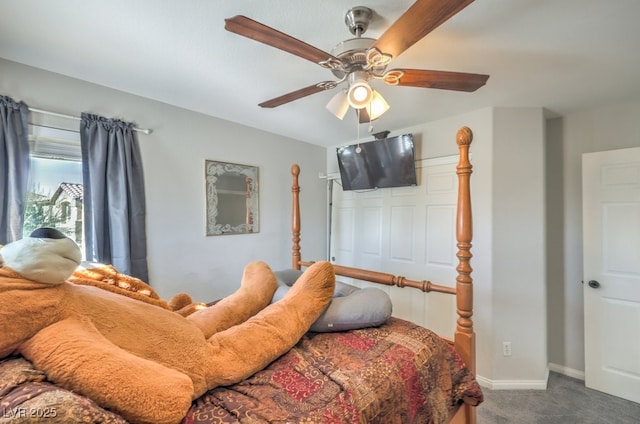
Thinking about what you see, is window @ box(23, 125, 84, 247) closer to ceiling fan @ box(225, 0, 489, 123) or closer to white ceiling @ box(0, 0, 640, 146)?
white ceiling @ box(0, 0, 640, 146)

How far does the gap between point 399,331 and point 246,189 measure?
2083 millimetres

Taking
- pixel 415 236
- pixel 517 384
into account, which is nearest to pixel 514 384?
pixel 517 384

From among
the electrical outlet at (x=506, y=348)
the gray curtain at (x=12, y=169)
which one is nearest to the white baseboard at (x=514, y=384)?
the electrical outlet at (x=506, y=348)

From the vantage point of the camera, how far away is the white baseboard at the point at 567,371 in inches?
97.5

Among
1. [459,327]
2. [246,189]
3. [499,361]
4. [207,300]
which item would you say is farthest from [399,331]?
[246,189]

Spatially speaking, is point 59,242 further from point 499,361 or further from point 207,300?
point 499,361

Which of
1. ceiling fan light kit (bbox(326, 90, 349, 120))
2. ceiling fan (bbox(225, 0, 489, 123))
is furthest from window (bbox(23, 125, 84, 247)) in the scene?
ceiling fan light kit (bbox(326, 90, 349, 120))

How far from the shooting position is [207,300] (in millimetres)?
2611

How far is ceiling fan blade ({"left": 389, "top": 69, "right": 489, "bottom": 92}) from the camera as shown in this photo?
133 centimetres

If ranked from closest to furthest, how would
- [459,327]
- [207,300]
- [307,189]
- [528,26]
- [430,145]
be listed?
[528,26], [459,327], [207,300], [430,145], [307,189]

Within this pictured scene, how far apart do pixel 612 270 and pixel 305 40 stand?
115 inches

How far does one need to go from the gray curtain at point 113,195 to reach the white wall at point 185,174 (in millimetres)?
96

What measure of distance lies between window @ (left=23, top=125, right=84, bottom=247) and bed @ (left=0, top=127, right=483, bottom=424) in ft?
5.49

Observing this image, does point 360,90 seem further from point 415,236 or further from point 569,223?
point 569,223
